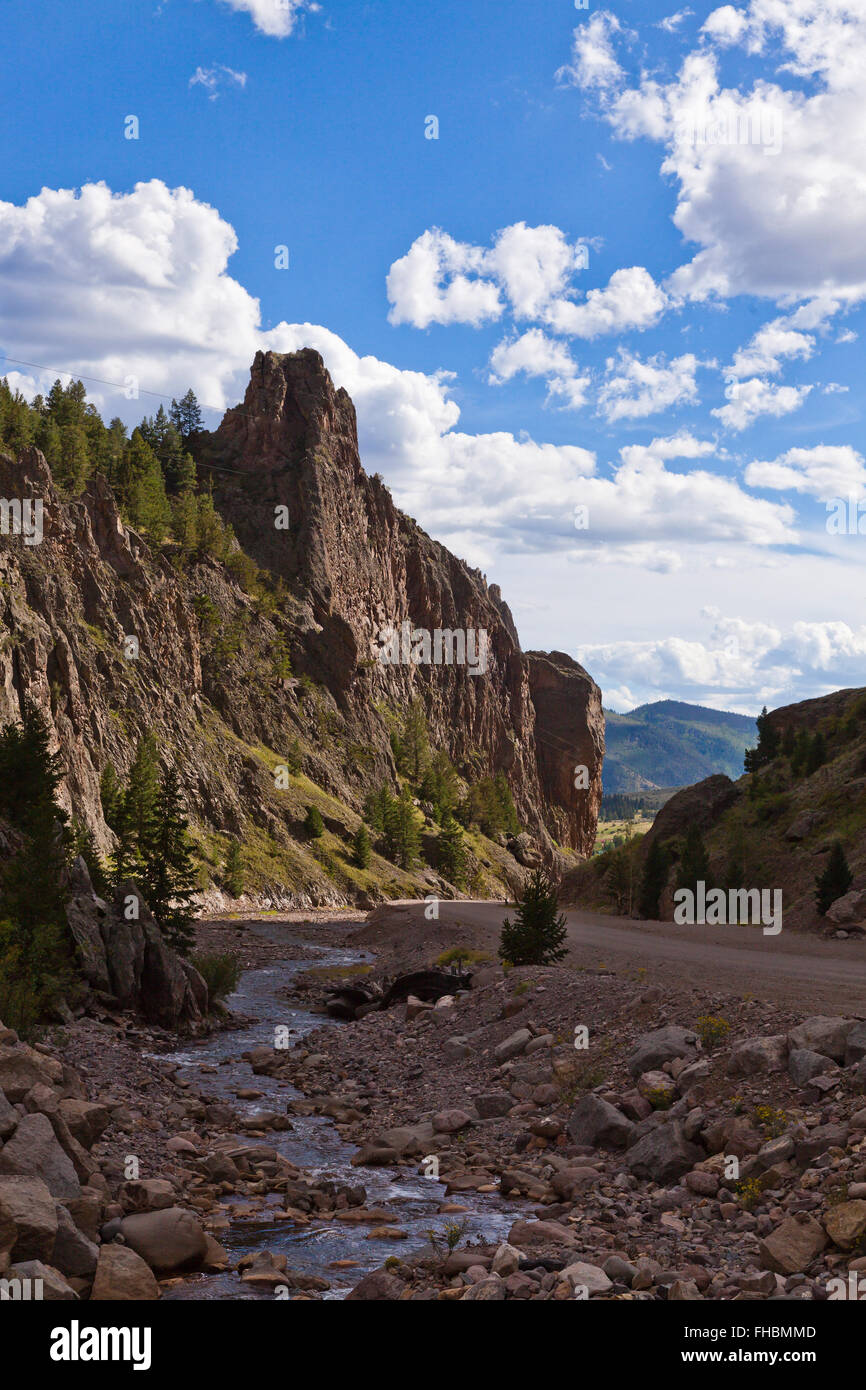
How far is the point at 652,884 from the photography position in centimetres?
6316

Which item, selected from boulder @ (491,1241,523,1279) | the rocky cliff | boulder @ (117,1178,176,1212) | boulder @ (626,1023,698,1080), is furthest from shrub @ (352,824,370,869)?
boulder @ (491,1241,523,1279)

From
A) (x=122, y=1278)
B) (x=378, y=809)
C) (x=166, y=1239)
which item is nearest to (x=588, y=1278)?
(x=122, y=1278)

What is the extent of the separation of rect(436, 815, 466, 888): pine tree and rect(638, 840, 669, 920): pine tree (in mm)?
83517

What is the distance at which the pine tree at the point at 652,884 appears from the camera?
62.8 m

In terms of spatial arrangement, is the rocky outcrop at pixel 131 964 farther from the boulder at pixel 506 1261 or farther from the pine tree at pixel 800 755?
the pine tree at pixel 800 755

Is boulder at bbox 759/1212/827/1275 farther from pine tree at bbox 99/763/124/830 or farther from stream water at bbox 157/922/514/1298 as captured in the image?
pine tree at bbox 99/763/124/830

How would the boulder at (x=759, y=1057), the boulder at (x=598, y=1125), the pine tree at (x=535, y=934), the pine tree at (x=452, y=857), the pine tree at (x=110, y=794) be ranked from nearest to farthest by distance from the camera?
1. the boulder at (x=759, y=1057)
2. the boulder at (x=598, y=1125)
3. the pine tree at (x=535, y=934)
4. the pine tree at (x=110, y=794)
5. the pine tree at (x=452, y=857)

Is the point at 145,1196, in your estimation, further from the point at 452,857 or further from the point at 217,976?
the point at 452,857

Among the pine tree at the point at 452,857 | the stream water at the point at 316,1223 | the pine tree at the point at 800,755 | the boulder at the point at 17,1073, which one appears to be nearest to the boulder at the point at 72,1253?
the stream water at the point at 316,1223

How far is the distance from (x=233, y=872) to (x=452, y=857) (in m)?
58.0

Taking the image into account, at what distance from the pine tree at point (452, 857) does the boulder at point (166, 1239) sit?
134 m

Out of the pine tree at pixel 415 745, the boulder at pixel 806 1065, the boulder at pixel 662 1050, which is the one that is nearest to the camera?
the boulder at pixel 806 1065
